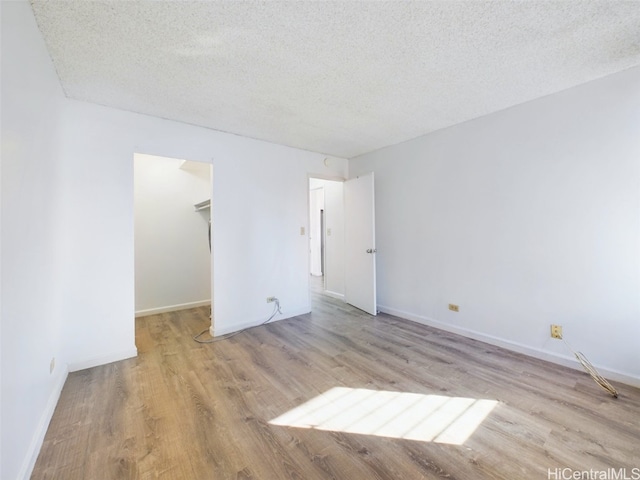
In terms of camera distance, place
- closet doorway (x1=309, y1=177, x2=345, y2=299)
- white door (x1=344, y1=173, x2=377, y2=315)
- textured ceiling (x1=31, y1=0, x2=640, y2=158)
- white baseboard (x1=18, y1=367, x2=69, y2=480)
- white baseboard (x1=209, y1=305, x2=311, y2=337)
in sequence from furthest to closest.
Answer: closet doorway (x1=309, y1=177, x2=345, y2=299)
white door (x1=344, y1=173, x2=377, y2=315)
white baseboard (x1=209, y1=305, x2=311, y2=337)
textured ceiling (x1=31, y1=0, x2=640, y2=158)
white baseboard (x1=18, y1=367, x2=69, y2=480)

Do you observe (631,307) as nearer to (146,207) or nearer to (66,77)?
(66,77)

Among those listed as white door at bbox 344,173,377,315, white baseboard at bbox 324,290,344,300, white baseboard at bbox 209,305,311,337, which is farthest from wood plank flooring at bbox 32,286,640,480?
white baseboard at bbox 324,290,344,300

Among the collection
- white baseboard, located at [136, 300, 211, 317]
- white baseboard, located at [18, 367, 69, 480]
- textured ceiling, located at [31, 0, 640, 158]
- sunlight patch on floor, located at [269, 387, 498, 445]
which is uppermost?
textured ceiling, located at [31, 0, 640, 158]

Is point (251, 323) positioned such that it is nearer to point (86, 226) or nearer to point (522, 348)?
point (86, 226)

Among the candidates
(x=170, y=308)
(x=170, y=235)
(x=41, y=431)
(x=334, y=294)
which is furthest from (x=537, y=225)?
(x=170, y=308)

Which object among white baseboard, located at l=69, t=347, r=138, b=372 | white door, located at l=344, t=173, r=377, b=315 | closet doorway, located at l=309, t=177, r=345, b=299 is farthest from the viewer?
closet doorway, located at l=309, t=177, r=345, b=299

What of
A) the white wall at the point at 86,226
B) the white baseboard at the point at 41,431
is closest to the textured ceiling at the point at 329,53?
the white wall at the point at 86,226

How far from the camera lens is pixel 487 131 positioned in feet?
9.30

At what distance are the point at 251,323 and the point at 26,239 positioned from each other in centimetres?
236

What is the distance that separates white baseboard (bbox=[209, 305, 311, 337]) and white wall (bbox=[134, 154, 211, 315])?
1.41m

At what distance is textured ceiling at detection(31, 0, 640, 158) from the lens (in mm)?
1497

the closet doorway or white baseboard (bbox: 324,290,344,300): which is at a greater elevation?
the closet doorway

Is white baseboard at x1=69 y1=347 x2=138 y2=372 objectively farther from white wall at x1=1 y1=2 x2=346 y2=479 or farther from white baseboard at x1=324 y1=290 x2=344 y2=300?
white baseboard at x1=324 y1=290 x2=344 y2=300

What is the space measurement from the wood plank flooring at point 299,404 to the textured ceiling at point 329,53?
243 centimetres
